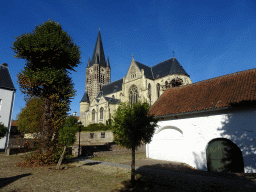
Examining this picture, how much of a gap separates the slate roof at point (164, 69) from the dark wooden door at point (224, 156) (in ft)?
96.4

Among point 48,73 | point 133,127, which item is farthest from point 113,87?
point 133,127

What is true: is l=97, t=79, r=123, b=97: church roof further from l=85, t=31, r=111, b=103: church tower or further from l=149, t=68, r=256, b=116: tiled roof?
l=149, t=68, r=256, b=116: tiled roof

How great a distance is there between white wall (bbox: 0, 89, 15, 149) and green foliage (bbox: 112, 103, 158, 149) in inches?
818

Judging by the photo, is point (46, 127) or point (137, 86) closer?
point (46, 127)

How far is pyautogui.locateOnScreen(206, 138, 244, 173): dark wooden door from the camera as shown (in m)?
8.92

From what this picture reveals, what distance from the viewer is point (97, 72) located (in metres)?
65.1

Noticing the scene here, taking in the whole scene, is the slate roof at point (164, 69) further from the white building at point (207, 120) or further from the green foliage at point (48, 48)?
the green foliage at point (48, 48)

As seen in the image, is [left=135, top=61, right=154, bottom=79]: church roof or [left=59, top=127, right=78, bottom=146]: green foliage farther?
[left=135, top=61, right=154, bottom=79]: church roof

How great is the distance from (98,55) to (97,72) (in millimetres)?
8019

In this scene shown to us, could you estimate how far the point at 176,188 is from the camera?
5.92 m

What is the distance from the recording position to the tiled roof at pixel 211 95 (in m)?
9.78

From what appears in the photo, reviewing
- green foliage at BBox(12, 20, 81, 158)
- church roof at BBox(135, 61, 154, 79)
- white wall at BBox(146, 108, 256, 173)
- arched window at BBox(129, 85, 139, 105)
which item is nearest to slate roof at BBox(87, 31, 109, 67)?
church roof at BBox(135, 61, 154, 79)

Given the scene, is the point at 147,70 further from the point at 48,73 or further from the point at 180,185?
the point at 180,185

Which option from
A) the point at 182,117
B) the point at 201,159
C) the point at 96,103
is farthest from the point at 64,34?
the point at 96,103
